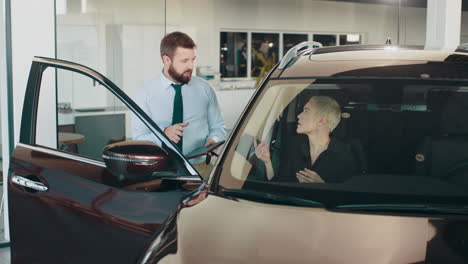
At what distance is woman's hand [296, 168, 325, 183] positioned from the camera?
2787 mm

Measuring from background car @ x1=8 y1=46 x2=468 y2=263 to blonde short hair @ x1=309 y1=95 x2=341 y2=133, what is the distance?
0.03 m

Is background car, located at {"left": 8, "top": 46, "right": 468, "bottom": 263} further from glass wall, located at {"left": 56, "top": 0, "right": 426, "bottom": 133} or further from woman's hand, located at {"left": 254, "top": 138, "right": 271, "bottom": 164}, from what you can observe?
glass wall, located at {"left": 56, "top": 0, "right": 426, "bottom": 133}

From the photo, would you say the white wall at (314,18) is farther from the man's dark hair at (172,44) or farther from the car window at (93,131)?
the man's dark hair at (172,44)

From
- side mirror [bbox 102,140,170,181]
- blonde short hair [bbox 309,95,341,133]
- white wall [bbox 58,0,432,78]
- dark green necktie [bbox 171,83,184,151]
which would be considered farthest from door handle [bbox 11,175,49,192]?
white wall [bbox 58,0,432,78]

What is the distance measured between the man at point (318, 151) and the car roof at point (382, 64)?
0.53ft

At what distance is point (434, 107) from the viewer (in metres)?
3.01

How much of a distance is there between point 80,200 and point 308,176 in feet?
3.23

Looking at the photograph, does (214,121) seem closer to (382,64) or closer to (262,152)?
(262,152)

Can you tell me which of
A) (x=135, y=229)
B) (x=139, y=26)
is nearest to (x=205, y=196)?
(x=135, y=229)

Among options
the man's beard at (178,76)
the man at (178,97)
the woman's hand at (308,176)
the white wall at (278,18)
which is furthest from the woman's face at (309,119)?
the white wall at (278,18)

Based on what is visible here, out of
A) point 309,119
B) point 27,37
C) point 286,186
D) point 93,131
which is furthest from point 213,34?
point 286,186

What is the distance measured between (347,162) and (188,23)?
5006mm

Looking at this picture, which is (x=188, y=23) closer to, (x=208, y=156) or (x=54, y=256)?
(x=208, y=156)

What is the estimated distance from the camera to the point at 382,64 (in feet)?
9.96
